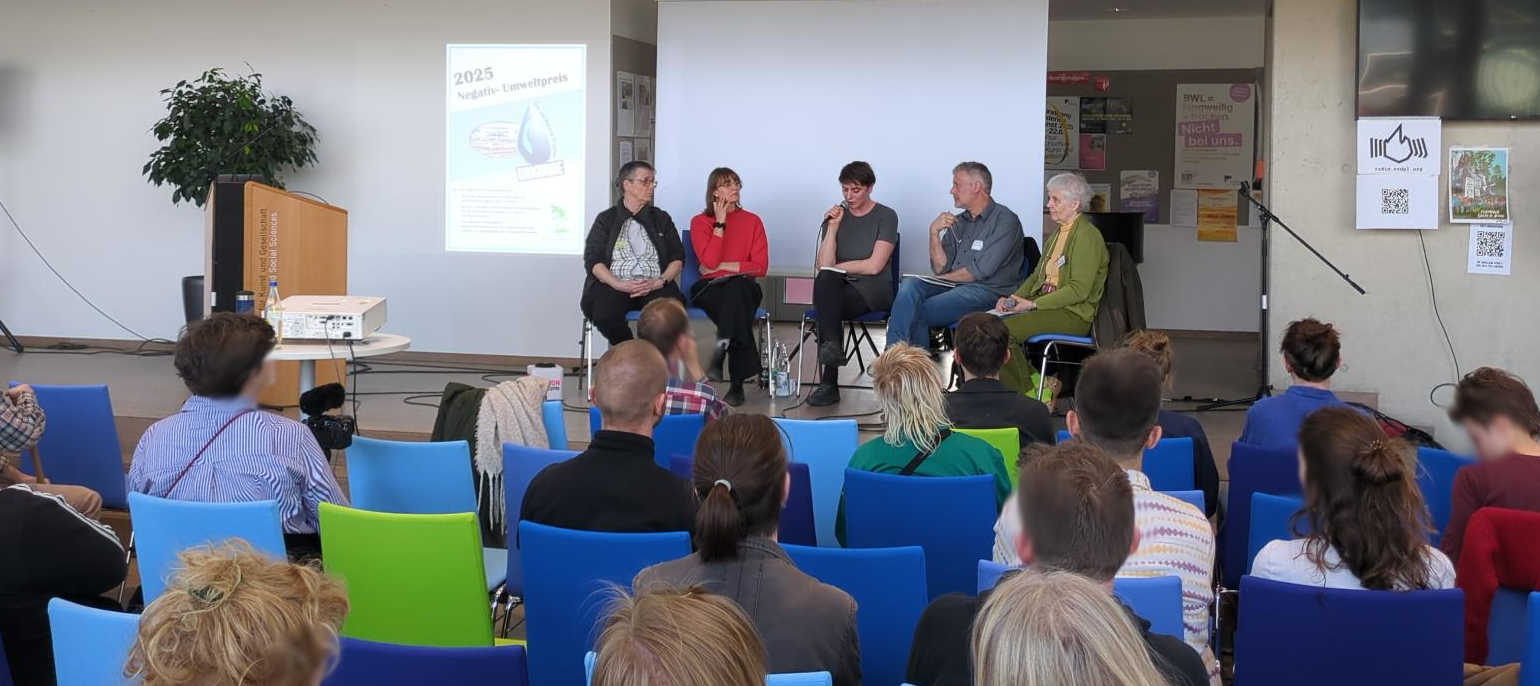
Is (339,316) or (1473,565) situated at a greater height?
(339,316)

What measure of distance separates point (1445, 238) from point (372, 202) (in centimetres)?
613

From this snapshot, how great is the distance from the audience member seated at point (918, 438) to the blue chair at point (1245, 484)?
0.73 m

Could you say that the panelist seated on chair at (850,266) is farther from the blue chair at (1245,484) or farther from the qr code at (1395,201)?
the blue chair at (1245,484)

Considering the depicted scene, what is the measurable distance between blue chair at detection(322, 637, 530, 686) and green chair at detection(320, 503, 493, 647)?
722 millimetres

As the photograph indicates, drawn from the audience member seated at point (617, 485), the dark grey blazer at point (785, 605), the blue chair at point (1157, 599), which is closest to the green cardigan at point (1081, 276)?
the audience member seated at point (617, 485)

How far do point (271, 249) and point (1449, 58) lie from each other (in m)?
5.74

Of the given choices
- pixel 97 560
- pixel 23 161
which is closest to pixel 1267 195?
pixel 97 560

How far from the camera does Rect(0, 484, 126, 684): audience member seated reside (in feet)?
9.05

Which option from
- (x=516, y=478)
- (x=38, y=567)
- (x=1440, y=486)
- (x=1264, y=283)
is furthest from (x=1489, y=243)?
(x=38, y=567)

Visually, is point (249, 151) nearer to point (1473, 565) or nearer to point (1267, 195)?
point (1267, 195)

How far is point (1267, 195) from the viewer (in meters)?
7.30

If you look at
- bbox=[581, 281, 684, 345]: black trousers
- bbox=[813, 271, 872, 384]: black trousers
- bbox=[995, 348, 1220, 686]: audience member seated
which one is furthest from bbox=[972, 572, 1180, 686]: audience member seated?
bbox=[581, 281, 684, 345]: black trousers

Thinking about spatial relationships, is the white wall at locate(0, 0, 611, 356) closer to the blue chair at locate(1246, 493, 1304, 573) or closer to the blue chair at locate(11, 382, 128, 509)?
the blue chair at locate(11, 382, 128, 509)

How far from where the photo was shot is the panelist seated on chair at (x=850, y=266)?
7.00m
